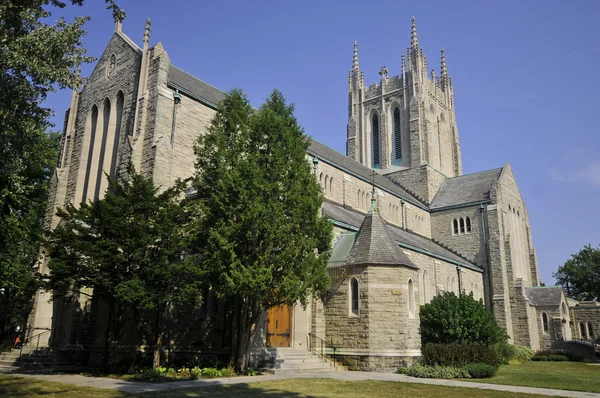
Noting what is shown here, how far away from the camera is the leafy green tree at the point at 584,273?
206 ft

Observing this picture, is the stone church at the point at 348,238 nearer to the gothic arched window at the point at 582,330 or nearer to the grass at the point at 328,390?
the gothic arched window at the point at 582,330

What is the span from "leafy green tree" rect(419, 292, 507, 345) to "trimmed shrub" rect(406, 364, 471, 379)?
208 inches

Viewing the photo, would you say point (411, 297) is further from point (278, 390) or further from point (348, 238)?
point (278, 390)

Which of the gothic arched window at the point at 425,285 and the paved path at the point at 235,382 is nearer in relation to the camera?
the paved path at the point at 235,382

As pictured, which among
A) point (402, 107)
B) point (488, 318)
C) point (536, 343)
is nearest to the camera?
point (488, 318)

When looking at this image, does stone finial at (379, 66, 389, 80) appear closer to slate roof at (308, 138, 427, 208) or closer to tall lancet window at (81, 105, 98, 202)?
slate roof at (308, 138, 427, 208)

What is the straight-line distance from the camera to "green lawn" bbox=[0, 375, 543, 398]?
38.7 ft

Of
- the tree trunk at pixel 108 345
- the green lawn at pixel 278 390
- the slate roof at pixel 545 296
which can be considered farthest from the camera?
the slate roof at pixel 545 296

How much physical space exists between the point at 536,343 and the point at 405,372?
2309cm

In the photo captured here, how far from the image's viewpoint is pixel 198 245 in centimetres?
1814

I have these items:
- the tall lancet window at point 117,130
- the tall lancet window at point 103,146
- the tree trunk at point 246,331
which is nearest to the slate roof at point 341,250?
the tree trunk at point 246,331

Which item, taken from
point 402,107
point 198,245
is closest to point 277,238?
point 198,245

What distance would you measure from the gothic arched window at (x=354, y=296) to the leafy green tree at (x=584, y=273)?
54566mm

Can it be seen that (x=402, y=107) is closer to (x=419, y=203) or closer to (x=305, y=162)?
(x=419, y=203)
